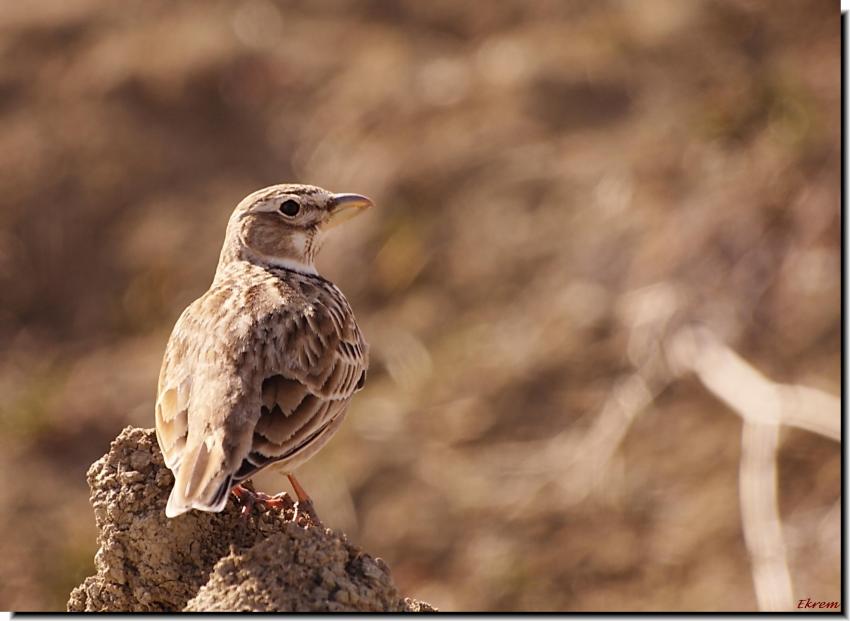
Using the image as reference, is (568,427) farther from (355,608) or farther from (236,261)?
(355,608)

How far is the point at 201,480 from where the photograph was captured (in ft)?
17.5

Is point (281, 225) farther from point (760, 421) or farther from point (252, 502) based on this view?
point (760, 421)

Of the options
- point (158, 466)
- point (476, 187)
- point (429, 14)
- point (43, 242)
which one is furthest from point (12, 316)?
point (158, 466)

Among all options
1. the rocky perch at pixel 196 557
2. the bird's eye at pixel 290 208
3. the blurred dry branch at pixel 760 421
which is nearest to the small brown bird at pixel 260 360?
the bird's eye at pixel 290 208

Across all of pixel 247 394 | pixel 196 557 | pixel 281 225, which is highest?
pixel 281 225

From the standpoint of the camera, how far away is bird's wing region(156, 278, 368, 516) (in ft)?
17.9

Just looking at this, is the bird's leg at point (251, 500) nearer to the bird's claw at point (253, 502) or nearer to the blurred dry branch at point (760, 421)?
the bird's claw at point (253, 502)

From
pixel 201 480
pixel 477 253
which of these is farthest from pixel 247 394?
pixel 477 253

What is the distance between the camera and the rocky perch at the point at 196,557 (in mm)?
5305

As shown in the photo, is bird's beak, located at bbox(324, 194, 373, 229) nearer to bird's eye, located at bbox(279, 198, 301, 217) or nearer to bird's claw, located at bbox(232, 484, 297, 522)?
bird's eye, located at bbox(279, 198, 301, 217)

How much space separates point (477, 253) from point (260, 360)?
24.7ft

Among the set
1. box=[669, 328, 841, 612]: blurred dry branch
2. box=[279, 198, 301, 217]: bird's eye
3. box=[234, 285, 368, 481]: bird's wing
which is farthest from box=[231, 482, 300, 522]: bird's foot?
box=[669, 328, 841, 612]: blurred dry branch

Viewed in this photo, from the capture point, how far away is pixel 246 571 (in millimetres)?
5316

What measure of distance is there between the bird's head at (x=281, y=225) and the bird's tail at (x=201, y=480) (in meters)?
1.88
